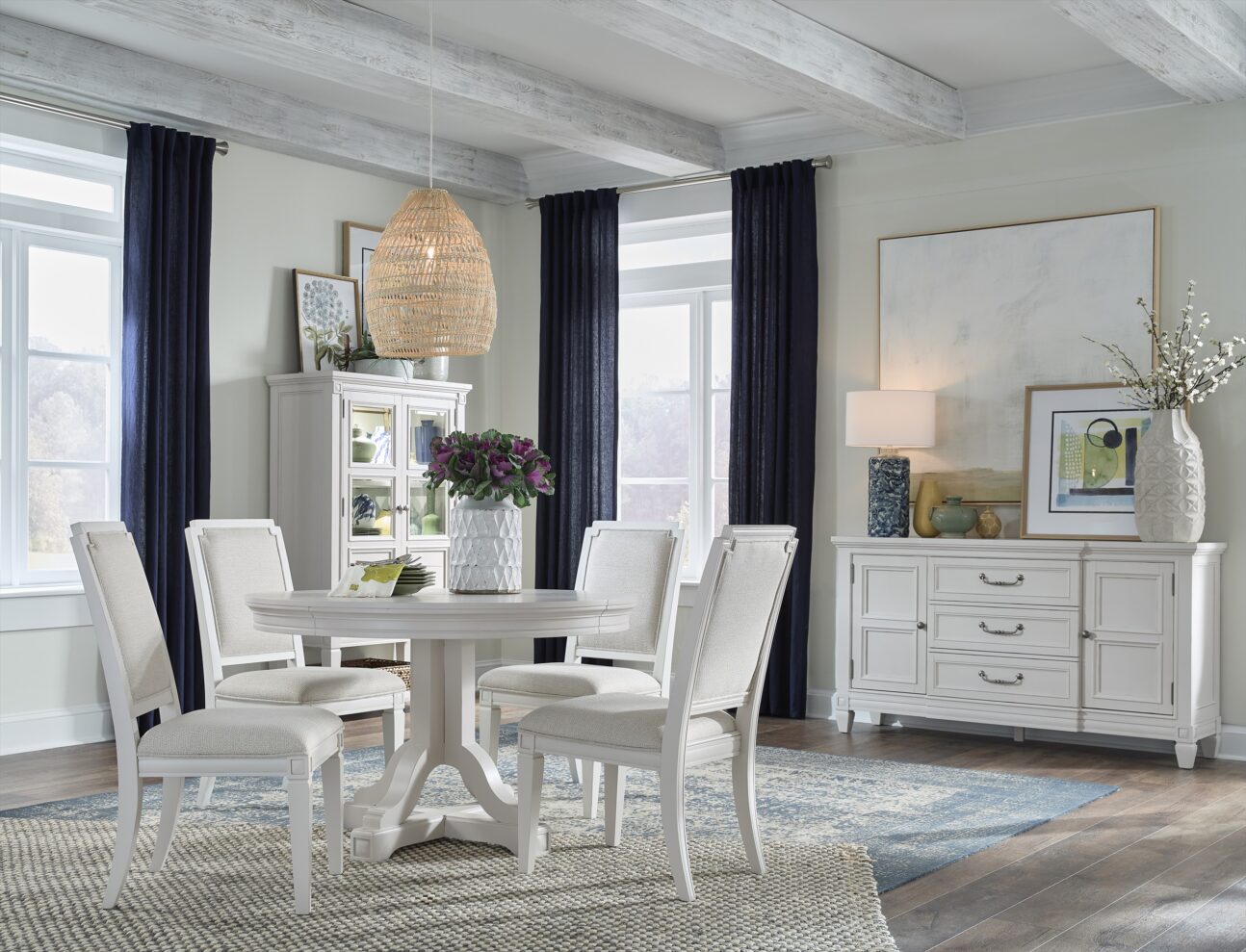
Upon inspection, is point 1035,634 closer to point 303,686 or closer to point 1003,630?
point 1003,630

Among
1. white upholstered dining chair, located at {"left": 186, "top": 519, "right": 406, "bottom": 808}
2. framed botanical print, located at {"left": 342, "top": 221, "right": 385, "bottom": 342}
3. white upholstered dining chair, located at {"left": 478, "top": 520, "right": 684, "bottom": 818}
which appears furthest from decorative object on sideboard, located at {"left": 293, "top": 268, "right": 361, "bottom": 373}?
white upholstered dining chair, located at {"left": 478, "top": 520, "right": 684, "bottom": 818}

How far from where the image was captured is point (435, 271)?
4.25 m

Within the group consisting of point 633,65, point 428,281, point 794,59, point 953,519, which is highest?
point 633,65

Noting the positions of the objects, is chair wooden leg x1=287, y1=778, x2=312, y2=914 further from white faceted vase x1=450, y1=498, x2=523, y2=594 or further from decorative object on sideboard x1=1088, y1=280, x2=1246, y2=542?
decorative object on sideboard x1=1088, y1=280, x2=1246, y2=542

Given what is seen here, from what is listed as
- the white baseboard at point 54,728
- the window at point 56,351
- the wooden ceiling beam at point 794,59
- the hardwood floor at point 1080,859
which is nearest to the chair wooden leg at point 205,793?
the hardwood floor at point 1080,859

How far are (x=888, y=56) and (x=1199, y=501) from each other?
2.10 meters

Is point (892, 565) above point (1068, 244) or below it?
below

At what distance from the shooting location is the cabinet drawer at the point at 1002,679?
5.33 meters

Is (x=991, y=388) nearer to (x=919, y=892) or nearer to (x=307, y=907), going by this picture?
(x=919, y=892)

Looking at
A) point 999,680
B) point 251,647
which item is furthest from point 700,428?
point 251,647

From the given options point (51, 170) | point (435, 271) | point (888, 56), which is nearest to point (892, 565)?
point (888, 56)

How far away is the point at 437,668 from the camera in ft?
12.5

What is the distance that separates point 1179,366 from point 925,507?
1.18 m

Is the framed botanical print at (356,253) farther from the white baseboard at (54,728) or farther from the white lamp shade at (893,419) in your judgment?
the white lamp shade at (893,419)
